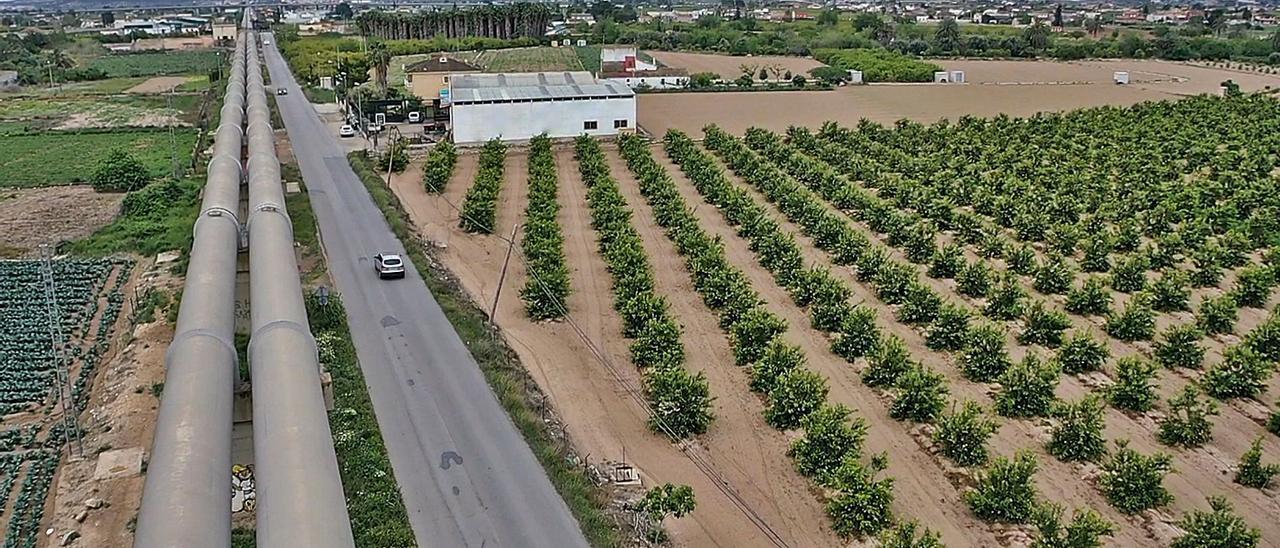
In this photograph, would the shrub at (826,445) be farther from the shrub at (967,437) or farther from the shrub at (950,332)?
the shrub at (950,332)

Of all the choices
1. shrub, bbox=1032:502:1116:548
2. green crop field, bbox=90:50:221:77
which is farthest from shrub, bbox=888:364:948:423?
green crop field, bbox=90:50:221:77

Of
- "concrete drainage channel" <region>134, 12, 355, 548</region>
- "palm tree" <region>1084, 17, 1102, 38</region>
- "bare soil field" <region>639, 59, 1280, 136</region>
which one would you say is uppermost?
"palm tree" <region>1084, 17, 1102, 38</region>

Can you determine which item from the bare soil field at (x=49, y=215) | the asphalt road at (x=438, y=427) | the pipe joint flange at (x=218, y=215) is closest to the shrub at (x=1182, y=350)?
the asphalt road at (x=438, y=427)

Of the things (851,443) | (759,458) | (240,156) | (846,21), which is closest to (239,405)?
(759,458)

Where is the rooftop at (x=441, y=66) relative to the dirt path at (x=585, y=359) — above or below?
above

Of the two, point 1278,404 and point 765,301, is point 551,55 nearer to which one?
point 765,301

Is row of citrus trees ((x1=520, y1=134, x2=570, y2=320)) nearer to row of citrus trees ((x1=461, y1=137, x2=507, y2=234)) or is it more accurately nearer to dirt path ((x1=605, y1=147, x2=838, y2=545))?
row of citrus trees ((x1=461, y1=137, x2=507, y2=234))
